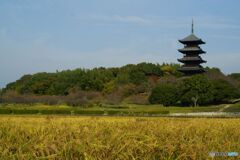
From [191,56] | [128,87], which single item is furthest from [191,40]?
[128,87]

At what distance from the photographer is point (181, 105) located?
73062 millimetres

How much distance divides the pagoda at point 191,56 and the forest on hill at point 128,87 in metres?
2.01

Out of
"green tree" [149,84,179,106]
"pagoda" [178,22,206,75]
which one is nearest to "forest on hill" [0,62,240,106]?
"green tree" [149,84,179,106]

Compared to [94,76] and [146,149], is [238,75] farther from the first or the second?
[146,149]

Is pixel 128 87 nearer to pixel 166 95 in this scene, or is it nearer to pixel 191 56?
pixel 191 56

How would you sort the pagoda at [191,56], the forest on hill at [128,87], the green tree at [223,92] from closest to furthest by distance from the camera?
the forest on hill at [128,87], the green tree at [223,92], the pagoda at [191,56]

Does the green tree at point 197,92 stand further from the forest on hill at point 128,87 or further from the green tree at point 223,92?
the green tree at point 223,92

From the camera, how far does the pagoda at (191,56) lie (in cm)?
8688

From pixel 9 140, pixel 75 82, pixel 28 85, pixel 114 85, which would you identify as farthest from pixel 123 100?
pixel 9 140

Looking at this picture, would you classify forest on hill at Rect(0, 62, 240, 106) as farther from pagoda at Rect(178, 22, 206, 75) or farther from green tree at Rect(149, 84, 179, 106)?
pagoda at Rect(178, 22, 206, 75)

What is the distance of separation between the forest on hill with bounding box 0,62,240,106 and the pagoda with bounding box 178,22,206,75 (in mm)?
2005

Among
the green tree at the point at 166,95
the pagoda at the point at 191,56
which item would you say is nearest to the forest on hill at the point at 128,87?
the green tree at the point at 166,95

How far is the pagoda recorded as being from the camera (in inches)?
3420

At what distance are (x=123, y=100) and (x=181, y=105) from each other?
18.3 m
